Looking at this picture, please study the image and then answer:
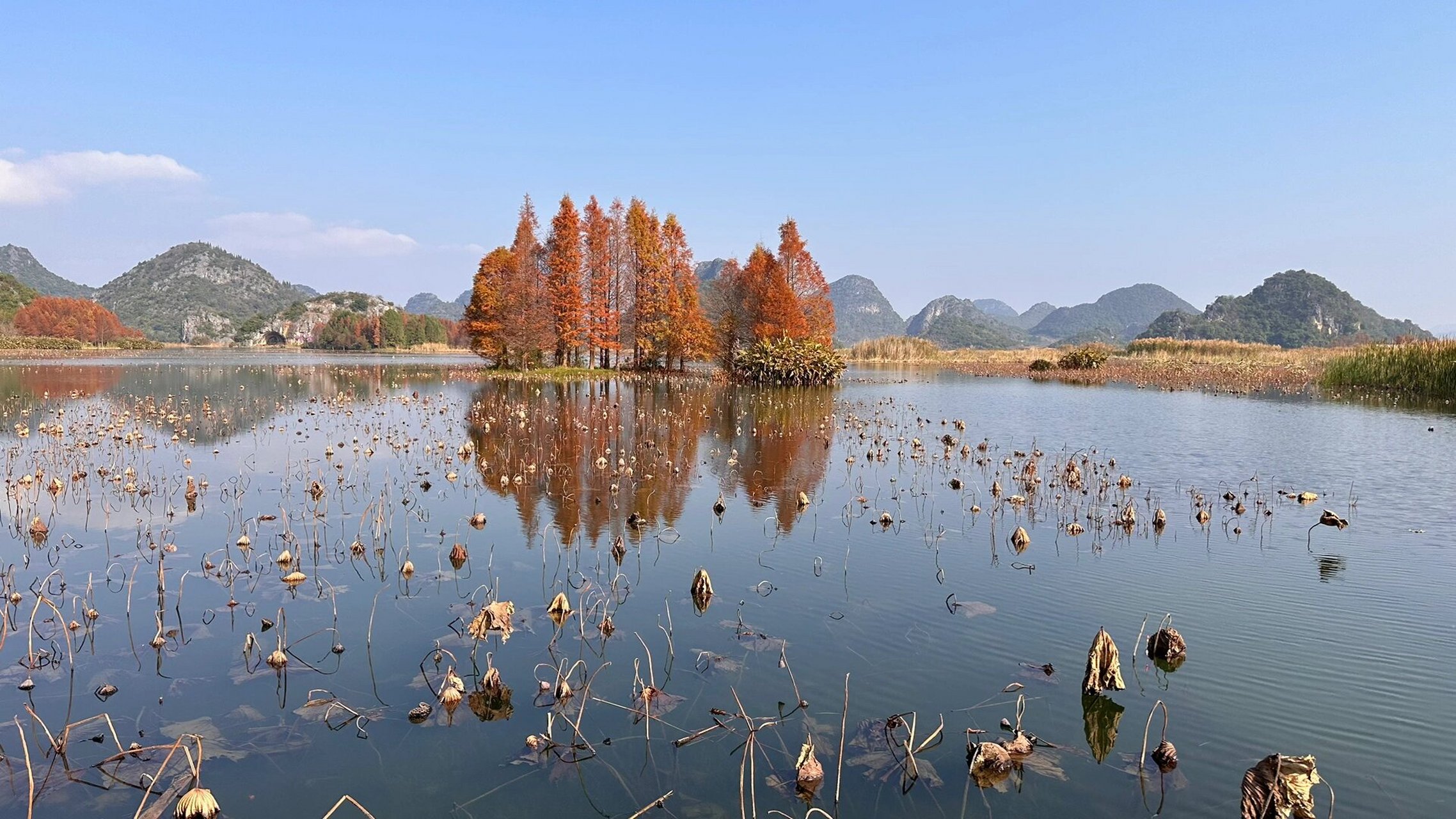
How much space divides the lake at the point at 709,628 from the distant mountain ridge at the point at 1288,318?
19353cm

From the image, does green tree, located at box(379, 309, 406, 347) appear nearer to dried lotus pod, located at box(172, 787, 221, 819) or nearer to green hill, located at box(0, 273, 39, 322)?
green hill, located at box(0, 273, 39, 322)

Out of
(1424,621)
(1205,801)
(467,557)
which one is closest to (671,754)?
(1205,801)

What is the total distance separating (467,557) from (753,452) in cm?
1051

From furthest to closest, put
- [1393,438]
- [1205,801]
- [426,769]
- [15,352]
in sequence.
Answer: [15,352]
[1393,438]
[426,769]
[1205,801]

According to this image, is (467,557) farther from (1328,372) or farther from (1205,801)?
(1328,372)

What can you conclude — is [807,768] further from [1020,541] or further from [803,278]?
[803,278]

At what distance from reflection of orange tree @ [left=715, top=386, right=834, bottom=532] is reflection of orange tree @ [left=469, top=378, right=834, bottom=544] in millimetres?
44

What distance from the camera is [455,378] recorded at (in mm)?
51188

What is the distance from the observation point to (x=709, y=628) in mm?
7898

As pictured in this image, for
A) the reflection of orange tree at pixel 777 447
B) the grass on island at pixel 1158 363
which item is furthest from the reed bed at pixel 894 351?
the reflection of orange tree at pixel 777 447

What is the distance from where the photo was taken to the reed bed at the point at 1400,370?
1436 inches

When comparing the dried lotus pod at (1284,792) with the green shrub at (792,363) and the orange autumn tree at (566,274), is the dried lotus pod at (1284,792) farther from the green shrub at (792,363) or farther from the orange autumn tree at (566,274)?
the orange autumn tree at (566,274)

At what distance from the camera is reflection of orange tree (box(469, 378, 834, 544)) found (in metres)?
13.2

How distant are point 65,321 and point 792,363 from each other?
14311cm
